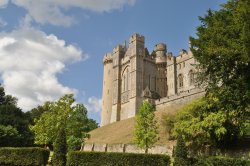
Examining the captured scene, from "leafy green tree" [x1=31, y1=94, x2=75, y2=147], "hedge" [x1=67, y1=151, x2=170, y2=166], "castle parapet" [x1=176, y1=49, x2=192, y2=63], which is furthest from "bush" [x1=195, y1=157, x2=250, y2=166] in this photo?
"castle parapet" [x1=176, y1=49, x2=192, y2=63]

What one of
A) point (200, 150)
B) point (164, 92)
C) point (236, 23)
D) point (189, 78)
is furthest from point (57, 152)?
point (164, 92)

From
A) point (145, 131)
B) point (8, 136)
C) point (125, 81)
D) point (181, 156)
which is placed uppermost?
point (125, 81)

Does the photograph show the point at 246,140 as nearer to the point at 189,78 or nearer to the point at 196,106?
the point at 196,106

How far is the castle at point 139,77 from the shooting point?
65000 mm

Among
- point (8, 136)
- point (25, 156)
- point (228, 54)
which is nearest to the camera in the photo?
point (228, 54)

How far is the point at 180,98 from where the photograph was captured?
56625 mm

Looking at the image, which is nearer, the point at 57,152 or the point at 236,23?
the point at 236,23

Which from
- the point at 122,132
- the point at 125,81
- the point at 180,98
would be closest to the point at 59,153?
the point at 122,132

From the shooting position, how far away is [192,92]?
54.3 m

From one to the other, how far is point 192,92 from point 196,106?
69.9 ft

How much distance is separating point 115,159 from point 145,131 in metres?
15.4

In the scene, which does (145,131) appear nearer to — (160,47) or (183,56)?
(183,56)

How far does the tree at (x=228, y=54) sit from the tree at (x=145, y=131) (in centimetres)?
1334

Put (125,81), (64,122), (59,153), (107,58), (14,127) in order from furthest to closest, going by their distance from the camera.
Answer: (107,58) < (125,81) < (14,127) < (64,122) < (59,153)
